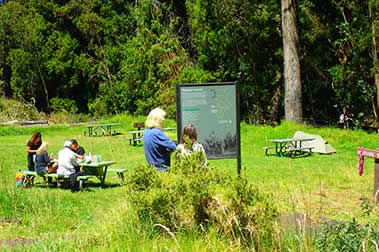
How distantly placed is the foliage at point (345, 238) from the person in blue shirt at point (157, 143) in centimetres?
383

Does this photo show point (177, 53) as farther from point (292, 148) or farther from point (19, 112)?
point (292, 148)

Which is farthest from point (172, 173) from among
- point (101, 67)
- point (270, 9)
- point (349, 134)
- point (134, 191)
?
point (101, 67)

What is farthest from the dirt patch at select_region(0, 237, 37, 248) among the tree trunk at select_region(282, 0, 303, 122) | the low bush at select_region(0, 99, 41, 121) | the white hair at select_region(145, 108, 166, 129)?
the low bush at select_region(0, 99, 41, 121)

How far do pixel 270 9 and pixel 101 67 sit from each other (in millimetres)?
16795

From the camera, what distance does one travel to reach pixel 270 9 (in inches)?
986

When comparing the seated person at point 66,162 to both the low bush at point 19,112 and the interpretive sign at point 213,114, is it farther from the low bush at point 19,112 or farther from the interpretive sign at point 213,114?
the low bush at point 19,112

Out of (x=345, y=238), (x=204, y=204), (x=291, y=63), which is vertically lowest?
(x=345, y=238)

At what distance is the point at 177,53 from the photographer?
3092 centimetres

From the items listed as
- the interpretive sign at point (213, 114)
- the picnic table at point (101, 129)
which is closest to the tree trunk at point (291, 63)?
A: the picnic table at point (101, 129)

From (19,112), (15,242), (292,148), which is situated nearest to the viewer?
(15,242)

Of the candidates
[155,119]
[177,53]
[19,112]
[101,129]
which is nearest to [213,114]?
[155,119]

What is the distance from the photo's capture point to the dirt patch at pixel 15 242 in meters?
5.92

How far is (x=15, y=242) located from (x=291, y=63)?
1704 cm

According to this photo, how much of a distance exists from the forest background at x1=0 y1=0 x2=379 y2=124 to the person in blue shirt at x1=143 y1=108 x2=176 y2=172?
49.0 feet
